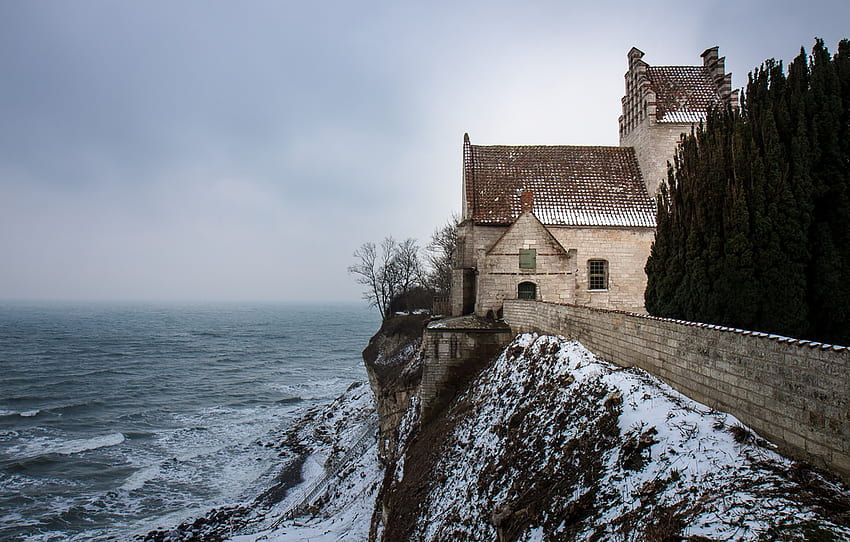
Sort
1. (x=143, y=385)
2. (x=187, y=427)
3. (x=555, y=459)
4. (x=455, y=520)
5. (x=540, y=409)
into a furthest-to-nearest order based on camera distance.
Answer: (x=143, y=385), (x=187, y=427), (x=540, y=409), (x=455, y=520), (x=555, y=459)

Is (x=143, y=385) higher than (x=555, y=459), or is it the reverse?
(x=555, y=459)

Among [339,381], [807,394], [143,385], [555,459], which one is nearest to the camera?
[807,394]

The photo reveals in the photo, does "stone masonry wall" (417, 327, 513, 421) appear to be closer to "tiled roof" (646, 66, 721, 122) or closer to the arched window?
the arched window

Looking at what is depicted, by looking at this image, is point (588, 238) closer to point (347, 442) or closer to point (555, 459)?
point (555, 459)

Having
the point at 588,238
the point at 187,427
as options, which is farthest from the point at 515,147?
the point at 187,427

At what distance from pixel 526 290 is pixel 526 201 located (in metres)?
5.30

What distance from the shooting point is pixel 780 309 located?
10.9 m

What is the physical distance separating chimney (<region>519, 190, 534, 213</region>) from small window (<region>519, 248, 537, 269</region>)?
3.45 metres

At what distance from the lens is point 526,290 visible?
21125 mm

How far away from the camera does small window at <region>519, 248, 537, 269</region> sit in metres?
20.9

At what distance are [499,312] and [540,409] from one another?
9004 millimetres

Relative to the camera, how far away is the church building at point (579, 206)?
68.9ft

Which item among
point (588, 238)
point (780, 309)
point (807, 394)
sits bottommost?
point (807, 394)

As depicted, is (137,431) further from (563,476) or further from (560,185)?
(563,476)
